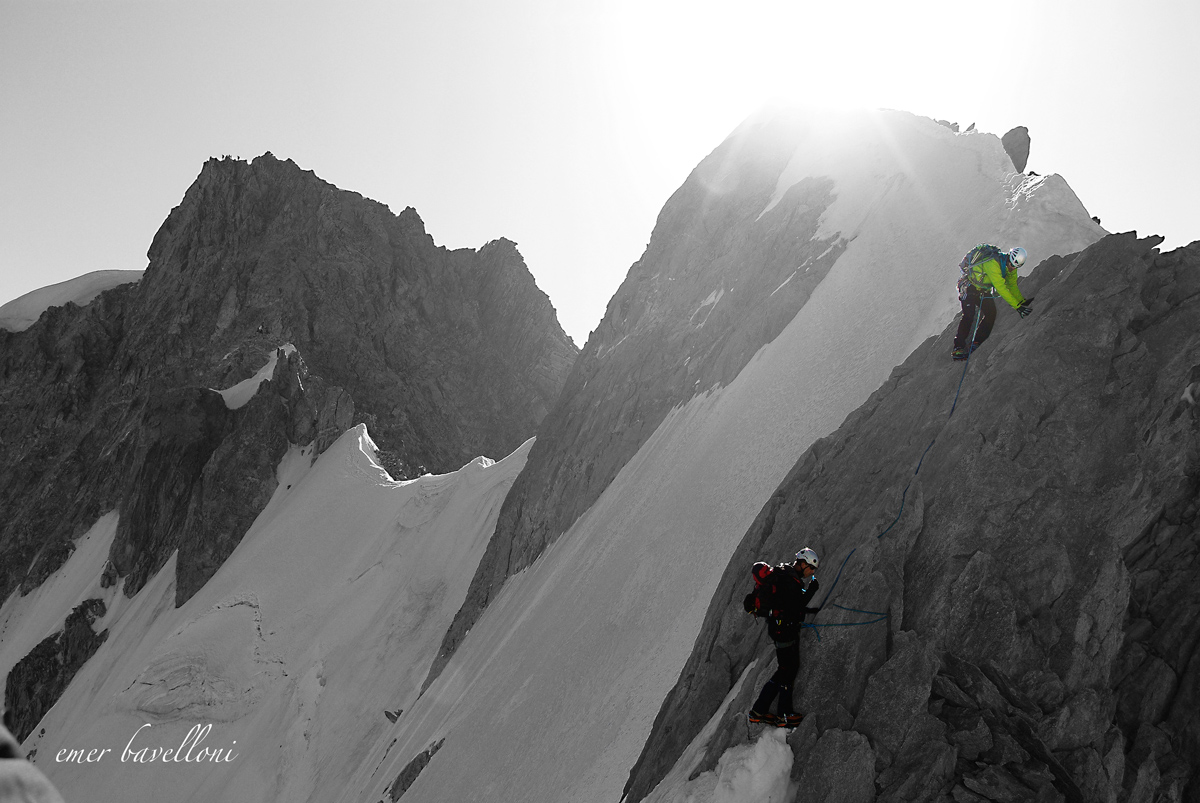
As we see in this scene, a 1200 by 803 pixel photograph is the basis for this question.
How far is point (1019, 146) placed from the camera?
30.5 metres

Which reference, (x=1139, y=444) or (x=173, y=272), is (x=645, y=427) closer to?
(x=1139, y=444)

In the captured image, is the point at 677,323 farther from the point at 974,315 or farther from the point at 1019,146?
the point at 974,315

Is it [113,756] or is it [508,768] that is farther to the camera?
[113,756]

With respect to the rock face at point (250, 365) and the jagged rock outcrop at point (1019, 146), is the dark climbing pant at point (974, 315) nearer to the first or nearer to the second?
the jagged rock outcrop at point (1019, 146)

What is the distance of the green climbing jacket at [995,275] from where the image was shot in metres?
10.8

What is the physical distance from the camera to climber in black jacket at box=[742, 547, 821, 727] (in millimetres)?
8266

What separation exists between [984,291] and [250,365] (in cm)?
5180

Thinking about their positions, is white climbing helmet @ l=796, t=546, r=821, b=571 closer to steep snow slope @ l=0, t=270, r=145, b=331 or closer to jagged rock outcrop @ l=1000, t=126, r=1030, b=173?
jagged rock outcrop @ l=1000, t=126, r=1030, b=173

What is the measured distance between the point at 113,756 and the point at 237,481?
53.3ft

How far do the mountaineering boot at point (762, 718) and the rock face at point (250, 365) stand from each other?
138 ft

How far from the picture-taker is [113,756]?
104 feet

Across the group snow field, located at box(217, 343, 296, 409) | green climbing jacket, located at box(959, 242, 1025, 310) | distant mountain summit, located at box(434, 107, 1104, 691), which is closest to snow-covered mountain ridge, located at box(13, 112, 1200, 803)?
distant mountain summit, located at box(434, 107, 1104, 691)

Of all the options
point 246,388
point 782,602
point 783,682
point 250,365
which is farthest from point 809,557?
point 250,365

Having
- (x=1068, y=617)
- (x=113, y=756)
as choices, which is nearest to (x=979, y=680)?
(x=1068, y=617)
